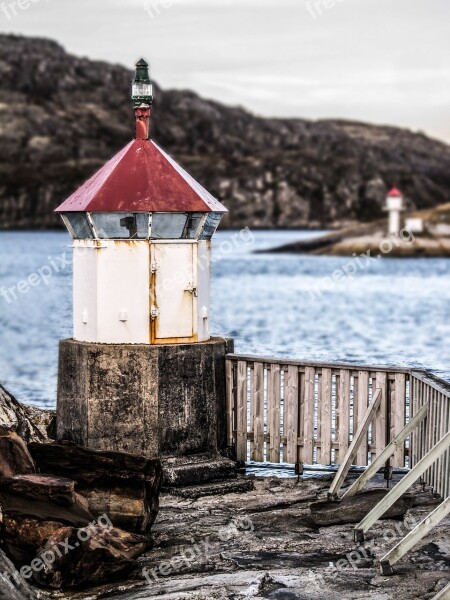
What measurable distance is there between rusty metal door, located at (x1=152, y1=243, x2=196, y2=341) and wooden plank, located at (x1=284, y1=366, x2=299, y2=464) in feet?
3.48

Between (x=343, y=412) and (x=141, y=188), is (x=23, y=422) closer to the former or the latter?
(x=141, y=188)

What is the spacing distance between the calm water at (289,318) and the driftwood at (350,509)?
4095 mm

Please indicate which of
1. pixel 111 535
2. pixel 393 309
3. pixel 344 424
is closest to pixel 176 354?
pixel 344 424

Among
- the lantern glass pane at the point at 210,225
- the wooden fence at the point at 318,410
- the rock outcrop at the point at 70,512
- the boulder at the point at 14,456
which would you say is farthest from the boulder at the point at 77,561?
the lantern glass pane at the point at 210,225

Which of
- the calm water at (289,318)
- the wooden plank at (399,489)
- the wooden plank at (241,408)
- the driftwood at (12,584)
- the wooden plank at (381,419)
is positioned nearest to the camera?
the driftwood at (12,584)

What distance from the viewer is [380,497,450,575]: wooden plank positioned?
7703 mm

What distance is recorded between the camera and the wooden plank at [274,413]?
436 inches

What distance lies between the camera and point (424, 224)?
146375mm

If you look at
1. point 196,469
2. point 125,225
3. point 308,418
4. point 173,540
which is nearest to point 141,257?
point 125,225

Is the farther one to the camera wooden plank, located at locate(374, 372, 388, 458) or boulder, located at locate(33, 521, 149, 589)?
wooden plank, located at locate(374, 372, 388, 458)

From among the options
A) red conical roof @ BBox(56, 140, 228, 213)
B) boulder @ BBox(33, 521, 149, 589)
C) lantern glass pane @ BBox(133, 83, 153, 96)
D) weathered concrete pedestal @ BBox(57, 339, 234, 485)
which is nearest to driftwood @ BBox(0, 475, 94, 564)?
boulder @ BBox(33, 521, 149, 589)

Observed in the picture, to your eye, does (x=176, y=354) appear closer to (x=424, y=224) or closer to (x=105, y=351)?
(x=105, y=351)

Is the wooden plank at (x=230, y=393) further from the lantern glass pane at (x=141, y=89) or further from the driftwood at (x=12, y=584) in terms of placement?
the driftwood at (x=12, y=584)

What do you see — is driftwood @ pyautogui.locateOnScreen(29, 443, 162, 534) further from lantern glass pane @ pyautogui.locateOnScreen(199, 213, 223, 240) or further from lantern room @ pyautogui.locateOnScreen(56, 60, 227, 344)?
lantern glass pane @ pyautogui.locateOnScreen(199, 213, 223, 240)
